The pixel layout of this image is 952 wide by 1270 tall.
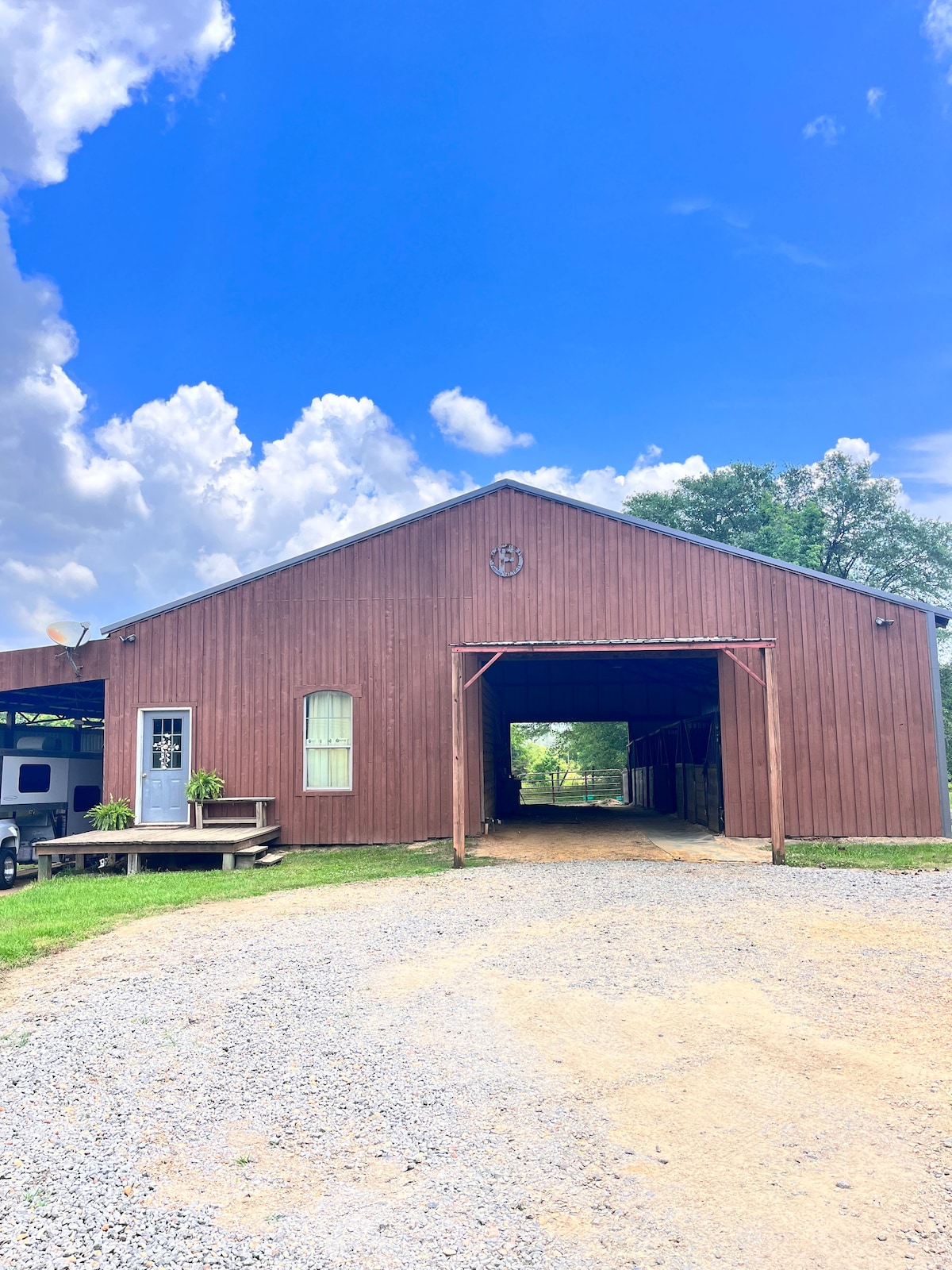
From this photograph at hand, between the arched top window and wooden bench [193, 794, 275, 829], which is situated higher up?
the arched top window

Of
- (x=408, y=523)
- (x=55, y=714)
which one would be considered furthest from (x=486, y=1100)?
(x=55, y=714)

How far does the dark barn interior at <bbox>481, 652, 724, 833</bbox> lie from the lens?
666 inches

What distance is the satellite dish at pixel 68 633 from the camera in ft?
45.5

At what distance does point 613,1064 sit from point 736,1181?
1183mm

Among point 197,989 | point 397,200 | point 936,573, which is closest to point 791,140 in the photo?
point 397,200

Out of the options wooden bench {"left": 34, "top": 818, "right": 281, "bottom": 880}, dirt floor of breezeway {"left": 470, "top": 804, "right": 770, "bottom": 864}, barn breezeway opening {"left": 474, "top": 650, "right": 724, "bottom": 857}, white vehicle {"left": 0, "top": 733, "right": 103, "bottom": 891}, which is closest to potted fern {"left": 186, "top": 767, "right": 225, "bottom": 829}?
wooden bench {"left": 34, "top": 818, "right": 281, "bottom": 880}

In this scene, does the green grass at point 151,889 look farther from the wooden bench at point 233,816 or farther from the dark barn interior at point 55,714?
the dark barn interior at point 55,714

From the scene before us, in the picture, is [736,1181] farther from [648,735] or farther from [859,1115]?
[648,735]

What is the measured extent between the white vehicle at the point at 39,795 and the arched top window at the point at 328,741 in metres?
4.57

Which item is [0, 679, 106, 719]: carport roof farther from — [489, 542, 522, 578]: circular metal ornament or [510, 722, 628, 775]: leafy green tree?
[510, 722, 628, 775]: leafy green tree

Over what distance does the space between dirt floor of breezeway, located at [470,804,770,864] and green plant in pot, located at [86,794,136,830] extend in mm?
6027

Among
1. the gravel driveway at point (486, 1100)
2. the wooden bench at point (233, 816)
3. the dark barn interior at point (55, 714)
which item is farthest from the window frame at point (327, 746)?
the gravel driveway at point (486, 1100)

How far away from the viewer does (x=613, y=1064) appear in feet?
13.3

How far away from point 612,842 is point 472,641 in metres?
4.27
